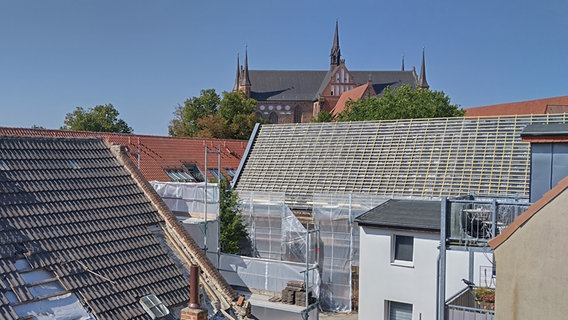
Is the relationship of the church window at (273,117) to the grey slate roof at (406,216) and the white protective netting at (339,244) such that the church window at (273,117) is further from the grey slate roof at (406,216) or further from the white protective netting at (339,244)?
the grey slate roof at (406,216)

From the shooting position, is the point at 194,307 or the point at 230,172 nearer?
the point at 194,307

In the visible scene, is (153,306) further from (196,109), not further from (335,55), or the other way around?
(335,55)

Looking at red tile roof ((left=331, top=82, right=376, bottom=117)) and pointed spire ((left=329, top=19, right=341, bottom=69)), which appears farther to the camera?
pointed spire ((left=329, top=19, right=341, bottom=69))

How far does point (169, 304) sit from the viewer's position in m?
9.02

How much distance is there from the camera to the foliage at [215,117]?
4791 cm

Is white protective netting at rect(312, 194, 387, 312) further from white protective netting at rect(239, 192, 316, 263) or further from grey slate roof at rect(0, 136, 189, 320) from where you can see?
grey slate roof at rect(0, 136, 189, 320)

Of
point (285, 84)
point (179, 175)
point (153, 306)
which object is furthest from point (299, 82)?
point (153, 306)

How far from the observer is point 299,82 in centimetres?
8988

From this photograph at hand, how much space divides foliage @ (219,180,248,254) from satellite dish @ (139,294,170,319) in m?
11.1

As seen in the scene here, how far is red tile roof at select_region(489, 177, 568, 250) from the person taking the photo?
527 centimetres

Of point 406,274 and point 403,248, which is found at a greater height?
point 403,248

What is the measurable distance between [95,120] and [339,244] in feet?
130

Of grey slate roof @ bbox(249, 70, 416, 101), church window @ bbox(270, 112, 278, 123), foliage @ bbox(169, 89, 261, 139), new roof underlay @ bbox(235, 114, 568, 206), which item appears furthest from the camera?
grey slate roof @ bbox(249, 70, 416, 101)

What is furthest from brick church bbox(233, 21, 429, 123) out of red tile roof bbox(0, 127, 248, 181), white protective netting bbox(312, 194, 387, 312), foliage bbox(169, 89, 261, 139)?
white protective netting bbox(312, 194, 387, 312)
